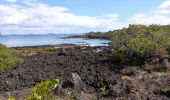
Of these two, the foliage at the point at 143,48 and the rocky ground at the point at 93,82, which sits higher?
the foliage at the point at 143,48

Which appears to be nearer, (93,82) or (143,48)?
(93,82)

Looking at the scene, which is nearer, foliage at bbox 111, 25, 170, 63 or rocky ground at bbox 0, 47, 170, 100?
rocky ground at bbox 0, 47, 170, 100

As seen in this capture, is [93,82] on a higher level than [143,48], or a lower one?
lower

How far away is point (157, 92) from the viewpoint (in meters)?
23.3

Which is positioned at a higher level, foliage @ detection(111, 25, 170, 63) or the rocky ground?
foliage @ detection(111, 25, 170, 63)

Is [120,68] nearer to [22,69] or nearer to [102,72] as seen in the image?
[102,72]

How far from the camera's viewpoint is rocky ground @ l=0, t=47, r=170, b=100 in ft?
74.9

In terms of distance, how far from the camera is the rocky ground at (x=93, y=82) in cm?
2283

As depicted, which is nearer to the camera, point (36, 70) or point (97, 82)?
point (97, 82)

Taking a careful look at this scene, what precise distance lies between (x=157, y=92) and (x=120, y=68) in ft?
31.3

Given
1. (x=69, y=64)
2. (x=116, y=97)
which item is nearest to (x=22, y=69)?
(x=69, y=64)

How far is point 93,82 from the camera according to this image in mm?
26609

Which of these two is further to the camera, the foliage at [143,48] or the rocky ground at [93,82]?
the foliage at [143,48]

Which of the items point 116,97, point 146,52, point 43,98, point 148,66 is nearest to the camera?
point 43,98
